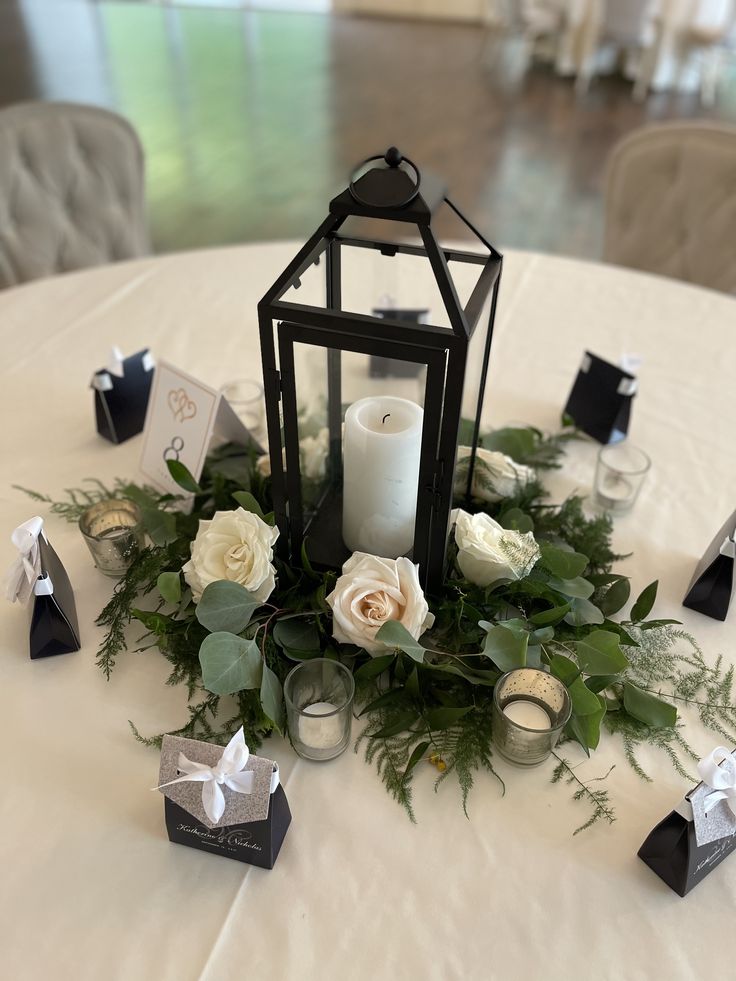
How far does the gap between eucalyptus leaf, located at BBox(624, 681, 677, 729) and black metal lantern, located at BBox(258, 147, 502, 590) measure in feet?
0.80

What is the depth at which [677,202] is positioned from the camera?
73.5 inches

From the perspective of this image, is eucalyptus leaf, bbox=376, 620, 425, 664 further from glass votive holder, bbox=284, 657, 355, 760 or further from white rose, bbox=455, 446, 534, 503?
white rose, bbox=455, 446, 534, 503

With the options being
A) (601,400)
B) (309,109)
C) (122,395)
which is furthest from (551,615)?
(309,109)

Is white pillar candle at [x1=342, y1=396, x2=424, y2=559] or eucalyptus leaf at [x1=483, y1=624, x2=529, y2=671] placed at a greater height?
white pillar candle at [x1=342, y1=396, x2=424, y2=559]

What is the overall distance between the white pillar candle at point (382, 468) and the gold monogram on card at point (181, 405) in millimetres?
272

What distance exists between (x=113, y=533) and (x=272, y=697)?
0.34 metres

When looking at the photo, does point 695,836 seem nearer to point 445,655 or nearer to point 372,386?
point 445,655

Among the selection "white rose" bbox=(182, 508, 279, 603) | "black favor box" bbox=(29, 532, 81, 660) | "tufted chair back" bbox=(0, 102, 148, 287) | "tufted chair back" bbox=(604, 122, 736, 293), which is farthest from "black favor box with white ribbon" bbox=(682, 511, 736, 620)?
"tufted chair back" bbox=(0, 102, 148, 287)

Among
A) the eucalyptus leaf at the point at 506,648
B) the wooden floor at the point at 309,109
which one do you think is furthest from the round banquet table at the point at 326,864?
the wooden floor at the point at 309,109

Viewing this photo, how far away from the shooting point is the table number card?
1.05m

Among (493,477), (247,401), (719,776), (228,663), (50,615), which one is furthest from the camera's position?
(247,401)

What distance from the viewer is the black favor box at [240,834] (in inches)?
28.2

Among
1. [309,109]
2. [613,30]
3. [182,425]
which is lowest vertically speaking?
[309,109]

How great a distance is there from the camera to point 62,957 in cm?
68
